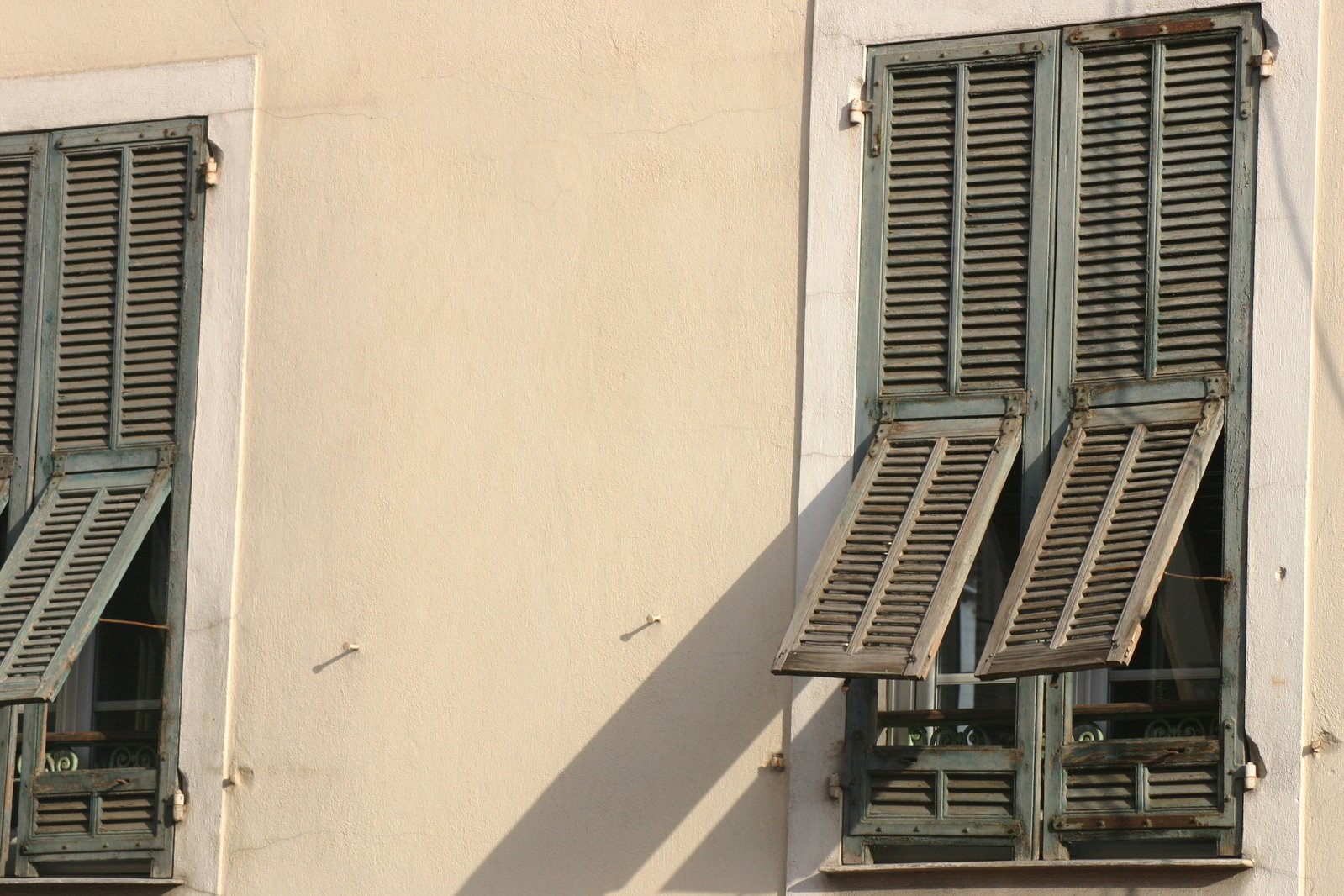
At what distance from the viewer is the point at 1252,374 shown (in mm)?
8203

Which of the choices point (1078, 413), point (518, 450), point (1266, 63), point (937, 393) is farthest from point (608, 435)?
point (1266, 63)

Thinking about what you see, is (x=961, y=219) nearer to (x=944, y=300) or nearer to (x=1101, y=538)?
(x=944, y=300)

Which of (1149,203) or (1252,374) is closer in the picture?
(1252,374)

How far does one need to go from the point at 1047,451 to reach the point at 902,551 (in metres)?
0.61

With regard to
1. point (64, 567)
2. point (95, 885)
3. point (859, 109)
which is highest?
point (859, 109)

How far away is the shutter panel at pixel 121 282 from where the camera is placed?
30.8ft

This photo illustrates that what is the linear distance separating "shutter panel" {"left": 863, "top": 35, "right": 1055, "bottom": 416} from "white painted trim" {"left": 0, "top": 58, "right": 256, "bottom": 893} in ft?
7.61

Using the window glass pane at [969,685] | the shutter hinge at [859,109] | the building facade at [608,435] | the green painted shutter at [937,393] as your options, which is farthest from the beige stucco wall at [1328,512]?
the shutter hinge at [859,109]

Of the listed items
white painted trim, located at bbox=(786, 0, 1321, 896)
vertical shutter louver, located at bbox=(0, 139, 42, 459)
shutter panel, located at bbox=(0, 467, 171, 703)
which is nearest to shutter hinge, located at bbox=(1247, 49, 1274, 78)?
white painted trim, located at bbox=(786, 0, 1321, 896)

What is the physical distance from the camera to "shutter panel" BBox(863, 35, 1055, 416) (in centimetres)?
Result: 859

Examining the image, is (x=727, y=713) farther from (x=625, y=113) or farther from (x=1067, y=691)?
(x=625, y=113)

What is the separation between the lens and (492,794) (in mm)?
8758

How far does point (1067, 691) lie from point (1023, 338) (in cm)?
117

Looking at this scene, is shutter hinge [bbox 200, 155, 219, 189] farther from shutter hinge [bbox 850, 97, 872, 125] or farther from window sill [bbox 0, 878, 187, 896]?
window sill [bbox 0, 878, 187, 896]
